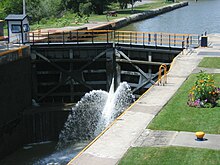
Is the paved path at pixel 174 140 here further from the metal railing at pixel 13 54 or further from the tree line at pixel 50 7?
the tree line at pixel 50 7

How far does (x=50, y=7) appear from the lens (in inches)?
2562

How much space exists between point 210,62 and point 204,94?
8136 mm

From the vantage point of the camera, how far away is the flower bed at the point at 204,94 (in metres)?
16.9

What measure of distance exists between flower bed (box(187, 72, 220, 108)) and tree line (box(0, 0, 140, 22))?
44.5 metres

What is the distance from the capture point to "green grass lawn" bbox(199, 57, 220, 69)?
78.9 feet

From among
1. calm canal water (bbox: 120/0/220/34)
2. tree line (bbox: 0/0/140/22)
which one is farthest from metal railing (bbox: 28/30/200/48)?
tree line (bbox: 0/0/140/22)

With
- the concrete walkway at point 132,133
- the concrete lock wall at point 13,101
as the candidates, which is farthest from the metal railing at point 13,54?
the concrete walkway at point 132,133

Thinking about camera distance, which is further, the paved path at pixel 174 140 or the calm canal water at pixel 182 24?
the calm canal water at pixel 182 24

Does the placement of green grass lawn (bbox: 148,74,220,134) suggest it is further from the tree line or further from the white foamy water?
the tree line

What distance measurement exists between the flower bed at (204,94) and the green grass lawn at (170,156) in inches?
165

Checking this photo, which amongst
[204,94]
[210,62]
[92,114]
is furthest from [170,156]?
[92,114]

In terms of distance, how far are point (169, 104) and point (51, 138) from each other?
11.4 meters

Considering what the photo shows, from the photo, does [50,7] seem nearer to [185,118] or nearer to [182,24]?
[182,24]

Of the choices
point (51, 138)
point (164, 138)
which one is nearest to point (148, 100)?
point (164, 138)
